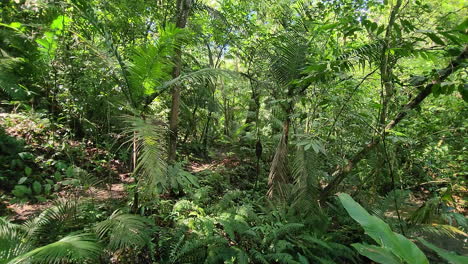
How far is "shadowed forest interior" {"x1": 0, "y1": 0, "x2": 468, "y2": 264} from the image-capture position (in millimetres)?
2664

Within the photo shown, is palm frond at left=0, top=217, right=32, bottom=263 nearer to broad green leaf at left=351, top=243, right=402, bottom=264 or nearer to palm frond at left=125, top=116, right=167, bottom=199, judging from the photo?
palm frond at left=125, top=116, right=167, bottom=199

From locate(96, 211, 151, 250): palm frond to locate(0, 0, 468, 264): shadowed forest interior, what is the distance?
0.02 m

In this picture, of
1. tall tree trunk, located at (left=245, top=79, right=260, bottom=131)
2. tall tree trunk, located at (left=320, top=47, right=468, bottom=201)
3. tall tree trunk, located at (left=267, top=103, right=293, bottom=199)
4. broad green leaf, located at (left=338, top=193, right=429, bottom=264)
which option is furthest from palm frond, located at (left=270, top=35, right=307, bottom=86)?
broad green leaf, located at (left=338, top=193, right=429, bottom=264)

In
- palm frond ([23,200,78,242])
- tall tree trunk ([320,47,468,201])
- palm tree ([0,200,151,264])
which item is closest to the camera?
palm tree ([0,200,151,264])

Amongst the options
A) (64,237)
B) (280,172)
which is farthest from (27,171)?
(280,172)

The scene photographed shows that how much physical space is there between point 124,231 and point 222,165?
351cm

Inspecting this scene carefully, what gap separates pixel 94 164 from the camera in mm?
4664

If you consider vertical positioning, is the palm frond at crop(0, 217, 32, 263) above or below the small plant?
below

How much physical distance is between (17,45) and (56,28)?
1.07 m

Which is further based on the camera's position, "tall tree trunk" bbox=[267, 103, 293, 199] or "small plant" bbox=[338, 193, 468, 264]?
"tall tree trunk" bbox=[267, 103, 293, 199]

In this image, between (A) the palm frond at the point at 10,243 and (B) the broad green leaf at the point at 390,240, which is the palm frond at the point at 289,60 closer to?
(B) the broad green leaf at the point at 390,240

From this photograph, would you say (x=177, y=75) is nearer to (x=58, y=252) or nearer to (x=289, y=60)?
(x=289, y=60)

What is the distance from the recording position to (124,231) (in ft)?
8.30

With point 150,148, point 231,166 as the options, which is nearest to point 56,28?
point 150,148
